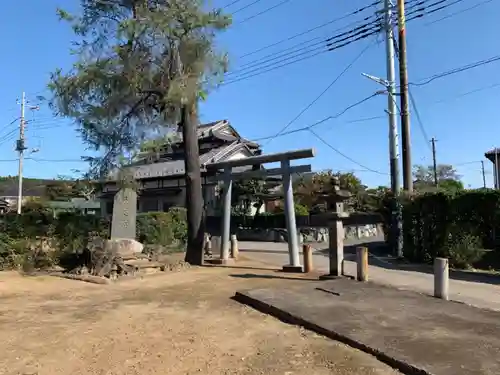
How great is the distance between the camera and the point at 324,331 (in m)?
6.16

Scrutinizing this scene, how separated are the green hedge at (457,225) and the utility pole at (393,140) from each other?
102cm

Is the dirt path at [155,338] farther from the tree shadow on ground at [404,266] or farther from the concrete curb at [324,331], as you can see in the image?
Result: the tree shadow on ground at [404,266]

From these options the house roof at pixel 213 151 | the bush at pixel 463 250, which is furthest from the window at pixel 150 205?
the bush at pixel 463 250

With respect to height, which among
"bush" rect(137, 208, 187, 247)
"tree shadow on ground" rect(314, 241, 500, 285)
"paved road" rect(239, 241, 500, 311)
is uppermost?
"bush" rect(137, 208, 187, 247)

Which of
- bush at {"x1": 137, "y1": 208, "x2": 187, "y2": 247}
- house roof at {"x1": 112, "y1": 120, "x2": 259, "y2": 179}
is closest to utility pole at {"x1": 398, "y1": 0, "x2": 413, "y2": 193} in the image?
bush at {"x1": 137, "y1": 208, "x2": 187, "y2": 247}

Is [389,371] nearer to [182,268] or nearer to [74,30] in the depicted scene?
[182,268]

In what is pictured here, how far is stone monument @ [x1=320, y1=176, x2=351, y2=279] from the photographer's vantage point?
433 inches

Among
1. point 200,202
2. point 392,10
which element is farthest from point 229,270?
point 392,10

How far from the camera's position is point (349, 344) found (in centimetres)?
562

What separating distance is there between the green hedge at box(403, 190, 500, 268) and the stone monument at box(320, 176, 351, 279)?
3.99 meters

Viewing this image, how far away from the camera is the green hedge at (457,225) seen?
504 inches

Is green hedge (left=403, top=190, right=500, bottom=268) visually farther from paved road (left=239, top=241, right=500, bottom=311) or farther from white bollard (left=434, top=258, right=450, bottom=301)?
white bollard (left=434, top=258, right=450, bottom=301)

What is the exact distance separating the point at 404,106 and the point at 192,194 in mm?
8077

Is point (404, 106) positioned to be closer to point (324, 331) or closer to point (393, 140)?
point (393, 140)
